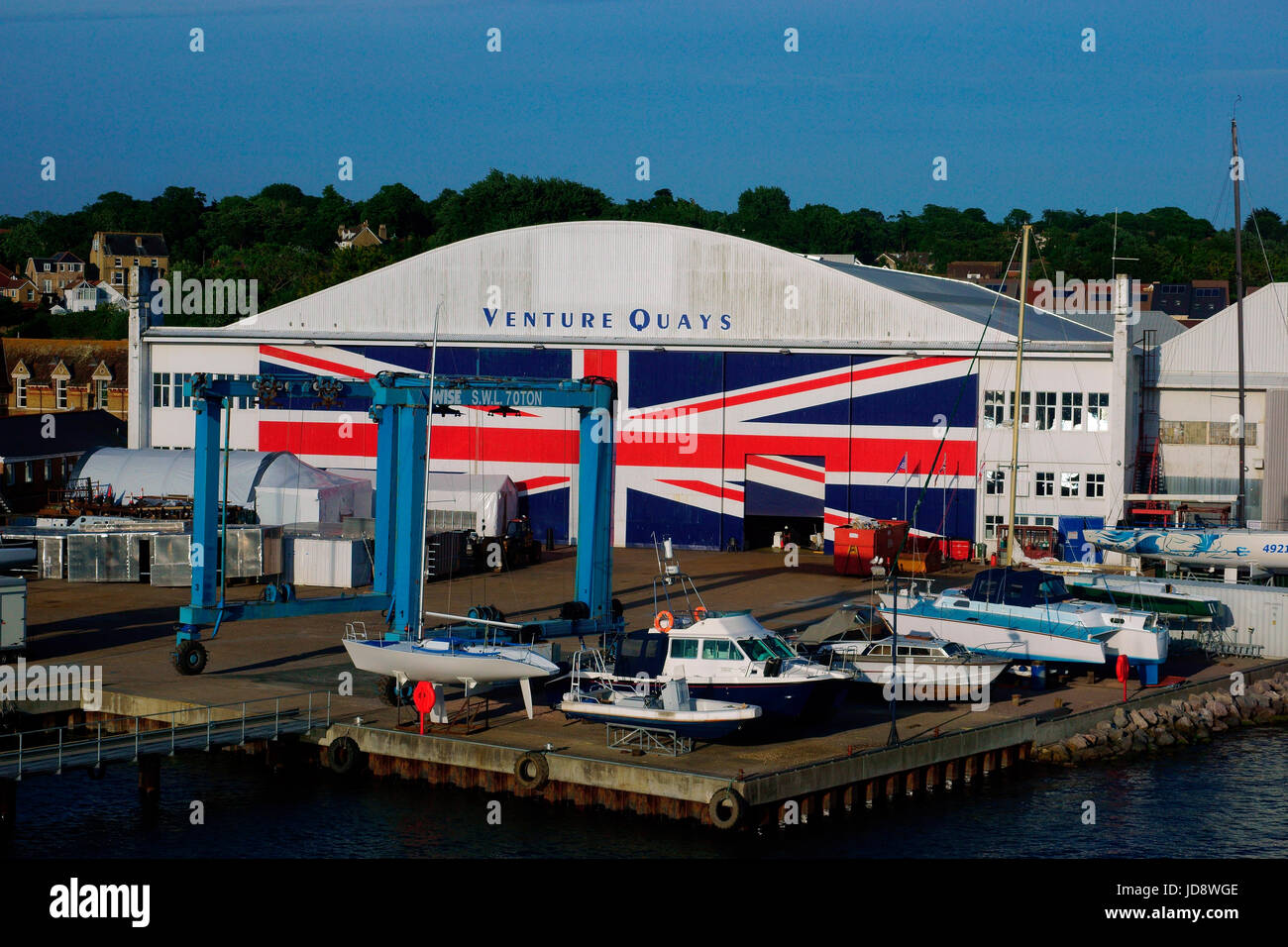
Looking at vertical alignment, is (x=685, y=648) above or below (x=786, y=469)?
below

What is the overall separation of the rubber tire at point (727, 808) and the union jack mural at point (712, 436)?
2699cm

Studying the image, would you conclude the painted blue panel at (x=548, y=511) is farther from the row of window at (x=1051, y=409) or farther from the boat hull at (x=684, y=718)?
the boat hull at (x=684, y=718)

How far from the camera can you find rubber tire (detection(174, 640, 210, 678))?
1328 inches

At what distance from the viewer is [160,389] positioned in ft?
203

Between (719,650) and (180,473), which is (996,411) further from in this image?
(180,473)

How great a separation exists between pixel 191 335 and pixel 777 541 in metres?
24.1

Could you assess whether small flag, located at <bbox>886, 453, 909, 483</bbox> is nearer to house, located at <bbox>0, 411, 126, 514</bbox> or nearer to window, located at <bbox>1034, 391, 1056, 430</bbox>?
window, located at <bbox>1034, 391, 1056, 430</bbox>

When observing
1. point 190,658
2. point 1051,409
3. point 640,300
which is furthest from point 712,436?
point 190,658

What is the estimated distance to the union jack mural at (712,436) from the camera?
176 feet

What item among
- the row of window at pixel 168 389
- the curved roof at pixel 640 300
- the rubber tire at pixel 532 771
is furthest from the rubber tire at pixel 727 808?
the row of window at pixel 168 389

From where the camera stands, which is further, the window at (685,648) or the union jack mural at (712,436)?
the union jack mural at (712,436)

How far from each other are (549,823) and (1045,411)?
30973mm
